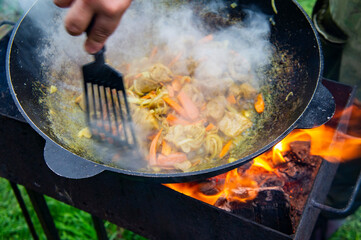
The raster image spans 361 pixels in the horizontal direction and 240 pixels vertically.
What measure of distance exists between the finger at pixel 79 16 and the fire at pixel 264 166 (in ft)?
4.24

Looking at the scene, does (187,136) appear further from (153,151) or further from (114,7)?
(114,7)

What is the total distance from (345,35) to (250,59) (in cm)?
Answer: 117

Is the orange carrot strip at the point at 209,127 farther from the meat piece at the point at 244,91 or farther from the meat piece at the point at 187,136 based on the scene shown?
the meat piece at the point at 244,91

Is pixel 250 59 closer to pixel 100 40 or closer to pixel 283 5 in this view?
pixel 283 5

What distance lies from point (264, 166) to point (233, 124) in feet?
1.49

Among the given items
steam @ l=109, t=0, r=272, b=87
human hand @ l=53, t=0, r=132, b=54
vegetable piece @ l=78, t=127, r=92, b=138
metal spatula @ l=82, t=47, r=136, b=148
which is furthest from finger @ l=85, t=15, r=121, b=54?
steam @ l=109, t=0, r=272, b=87

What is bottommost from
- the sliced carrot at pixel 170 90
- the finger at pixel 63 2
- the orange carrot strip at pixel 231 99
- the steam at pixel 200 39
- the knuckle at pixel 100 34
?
the sliced carrot at pixel 170 90

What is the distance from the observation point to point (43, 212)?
3395 mm

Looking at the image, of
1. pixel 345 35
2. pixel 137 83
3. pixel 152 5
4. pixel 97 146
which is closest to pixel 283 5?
pixel 345 35

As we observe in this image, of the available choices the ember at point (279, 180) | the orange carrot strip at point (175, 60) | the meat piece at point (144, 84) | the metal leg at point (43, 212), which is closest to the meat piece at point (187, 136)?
the ember at point (279, 180)

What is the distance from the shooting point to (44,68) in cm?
271

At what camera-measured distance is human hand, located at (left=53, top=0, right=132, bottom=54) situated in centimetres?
163

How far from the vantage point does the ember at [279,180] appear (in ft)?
7.83

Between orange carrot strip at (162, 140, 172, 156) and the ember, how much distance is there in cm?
29
